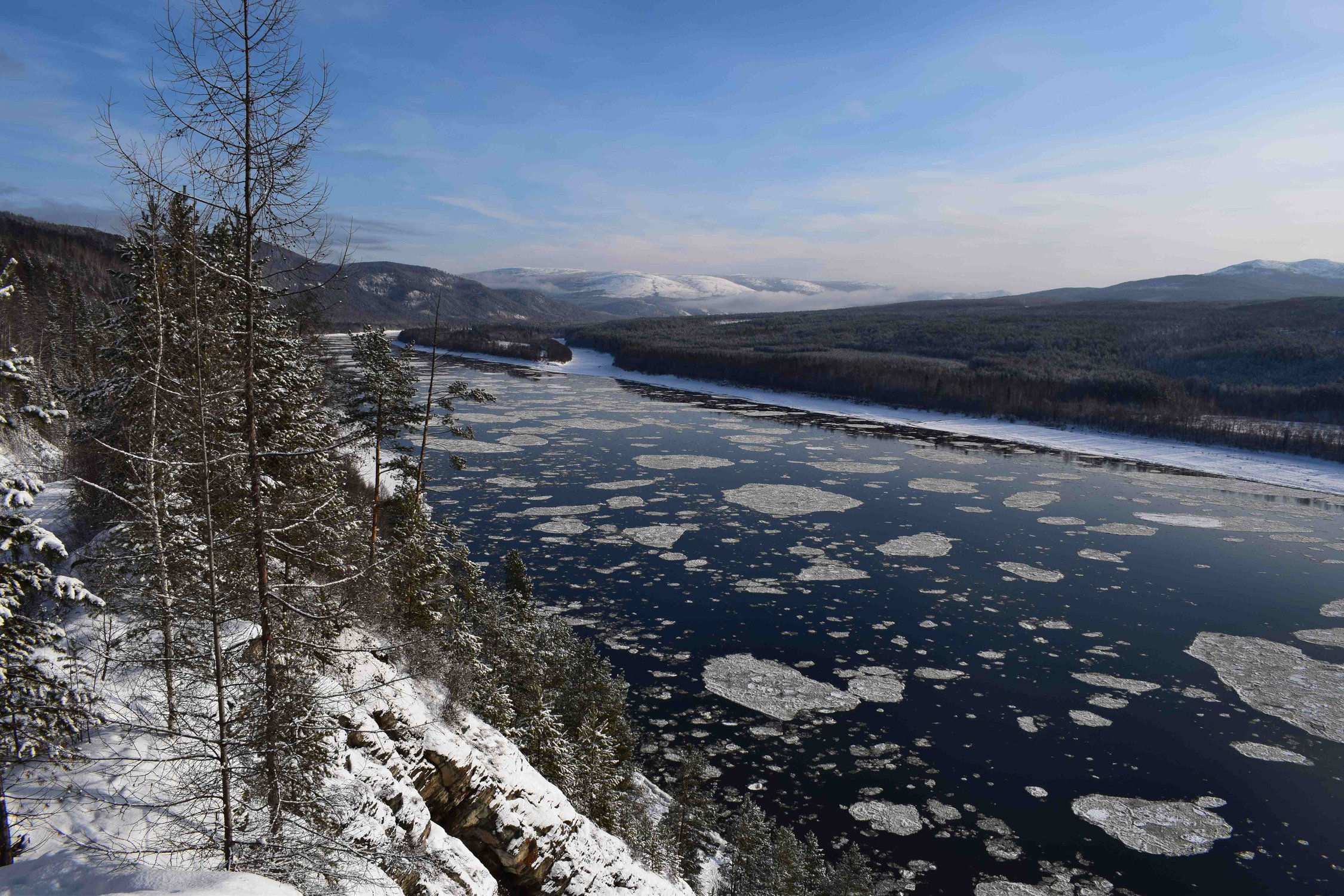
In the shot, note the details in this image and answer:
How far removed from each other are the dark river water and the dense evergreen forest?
1001 inches

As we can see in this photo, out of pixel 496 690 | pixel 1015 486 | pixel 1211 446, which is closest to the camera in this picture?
pixel 496 690

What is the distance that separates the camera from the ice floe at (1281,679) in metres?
19.4

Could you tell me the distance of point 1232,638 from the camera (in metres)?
24.2

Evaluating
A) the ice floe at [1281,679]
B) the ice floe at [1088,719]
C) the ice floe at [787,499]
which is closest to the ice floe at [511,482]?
the ice floe at [787,499]

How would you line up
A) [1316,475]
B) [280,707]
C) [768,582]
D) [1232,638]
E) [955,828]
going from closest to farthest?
[280,707]
[955,828]
[1232,638]
[768,582]
[1316,475]

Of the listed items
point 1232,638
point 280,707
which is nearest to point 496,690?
point 280,707

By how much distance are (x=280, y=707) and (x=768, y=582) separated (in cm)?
2273

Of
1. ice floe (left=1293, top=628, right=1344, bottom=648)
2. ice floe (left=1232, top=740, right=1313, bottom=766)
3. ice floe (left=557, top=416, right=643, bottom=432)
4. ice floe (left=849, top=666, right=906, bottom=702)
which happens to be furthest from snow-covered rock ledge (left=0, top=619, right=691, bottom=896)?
ice floe (left=557, top=416, right=643, bottom=432)

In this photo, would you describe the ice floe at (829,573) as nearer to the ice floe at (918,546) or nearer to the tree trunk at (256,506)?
the ice floe at (918,546)

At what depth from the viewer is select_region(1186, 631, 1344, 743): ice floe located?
1939 cm

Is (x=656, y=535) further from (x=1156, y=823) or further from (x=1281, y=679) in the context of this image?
(x=1281, y=679)

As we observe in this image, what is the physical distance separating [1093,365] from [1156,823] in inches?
4039

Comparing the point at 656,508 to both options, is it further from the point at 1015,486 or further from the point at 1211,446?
the point at 1211,446

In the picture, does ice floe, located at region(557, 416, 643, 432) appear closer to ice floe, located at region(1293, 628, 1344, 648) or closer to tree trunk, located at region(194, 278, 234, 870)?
ice floe, located at region(1293, 628, 1344, 648)
